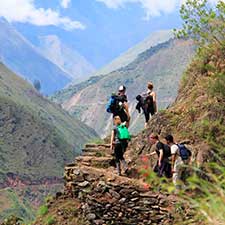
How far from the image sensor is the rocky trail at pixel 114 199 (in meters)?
15.4

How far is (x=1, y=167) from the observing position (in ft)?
509

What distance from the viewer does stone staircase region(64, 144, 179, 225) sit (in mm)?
15435

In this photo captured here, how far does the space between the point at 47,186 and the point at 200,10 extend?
146 metres

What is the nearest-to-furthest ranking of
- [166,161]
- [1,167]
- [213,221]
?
[213,221] → [166,161] → [1,167]

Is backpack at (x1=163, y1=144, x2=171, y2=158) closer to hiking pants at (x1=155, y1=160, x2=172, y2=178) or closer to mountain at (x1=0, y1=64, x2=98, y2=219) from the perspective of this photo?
hiking pants at (x1=155, y1=160, x2=172, y2=178)

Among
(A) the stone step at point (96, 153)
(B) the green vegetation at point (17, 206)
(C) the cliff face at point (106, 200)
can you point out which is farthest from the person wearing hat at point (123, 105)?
(B) the green vegetation at point (17, 206)

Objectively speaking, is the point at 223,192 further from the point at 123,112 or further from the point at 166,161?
the point at 123,112

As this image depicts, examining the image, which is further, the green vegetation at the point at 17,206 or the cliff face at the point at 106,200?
the green vegetation at the point at 17,206

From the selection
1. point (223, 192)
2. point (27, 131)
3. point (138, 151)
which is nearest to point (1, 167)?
point (27, 131)

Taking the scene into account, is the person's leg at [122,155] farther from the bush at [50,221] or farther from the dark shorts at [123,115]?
the bush at [50,221]

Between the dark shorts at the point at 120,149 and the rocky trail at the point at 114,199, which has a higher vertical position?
the dark shorts at the point at 120,149

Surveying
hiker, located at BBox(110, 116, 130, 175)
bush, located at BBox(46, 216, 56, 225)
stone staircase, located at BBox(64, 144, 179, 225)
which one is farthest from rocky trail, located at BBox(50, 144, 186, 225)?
hiker, located at BBox(110, 116, 130, 175)

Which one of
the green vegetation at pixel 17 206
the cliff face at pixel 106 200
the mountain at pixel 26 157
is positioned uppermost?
the cliff face at pixel 106 200

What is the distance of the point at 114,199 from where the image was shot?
15906mm
